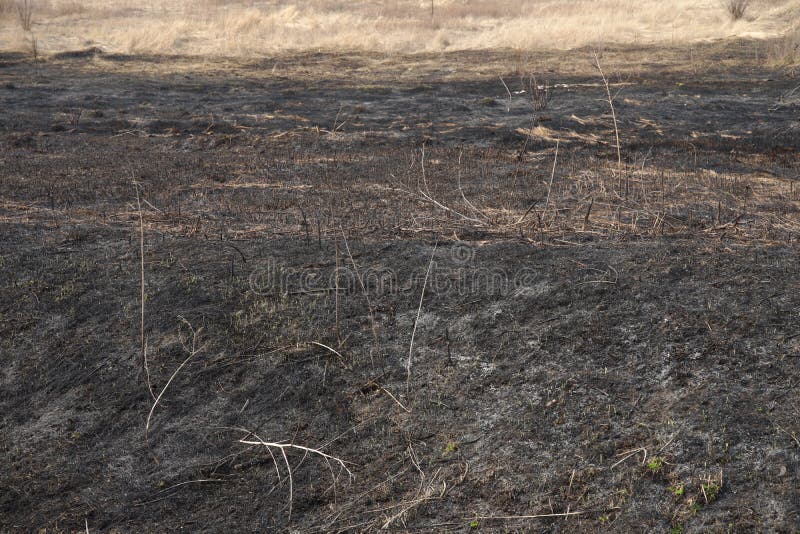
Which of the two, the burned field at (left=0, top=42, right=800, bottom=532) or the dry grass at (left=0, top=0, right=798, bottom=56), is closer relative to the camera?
the burned field at (left=0, top=42, right=800, bottom=532)

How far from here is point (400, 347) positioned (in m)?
4.25

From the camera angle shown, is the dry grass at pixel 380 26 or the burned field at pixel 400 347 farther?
the dry grass at pixel 380 26

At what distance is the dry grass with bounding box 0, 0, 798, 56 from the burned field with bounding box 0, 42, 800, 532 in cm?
1001

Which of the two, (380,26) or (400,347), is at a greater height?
(380,26)

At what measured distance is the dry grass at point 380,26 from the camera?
17.4 meters

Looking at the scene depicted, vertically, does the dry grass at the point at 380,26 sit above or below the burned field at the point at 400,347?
above

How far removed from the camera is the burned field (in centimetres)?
326

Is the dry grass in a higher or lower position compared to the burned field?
higher

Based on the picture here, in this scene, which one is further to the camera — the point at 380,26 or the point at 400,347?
the point at 380,26

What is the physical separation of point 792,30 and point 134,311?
15765 millimetres

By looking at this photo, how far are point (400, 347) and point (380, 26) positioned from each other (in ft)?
56.3

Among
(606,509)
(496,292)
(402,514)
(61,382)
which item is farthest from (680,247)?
(61,382)

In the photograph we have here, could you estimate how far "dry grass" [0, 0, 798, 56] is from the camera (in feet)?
57.0

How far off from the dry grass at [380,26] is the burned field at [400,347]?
1001 centimetres
